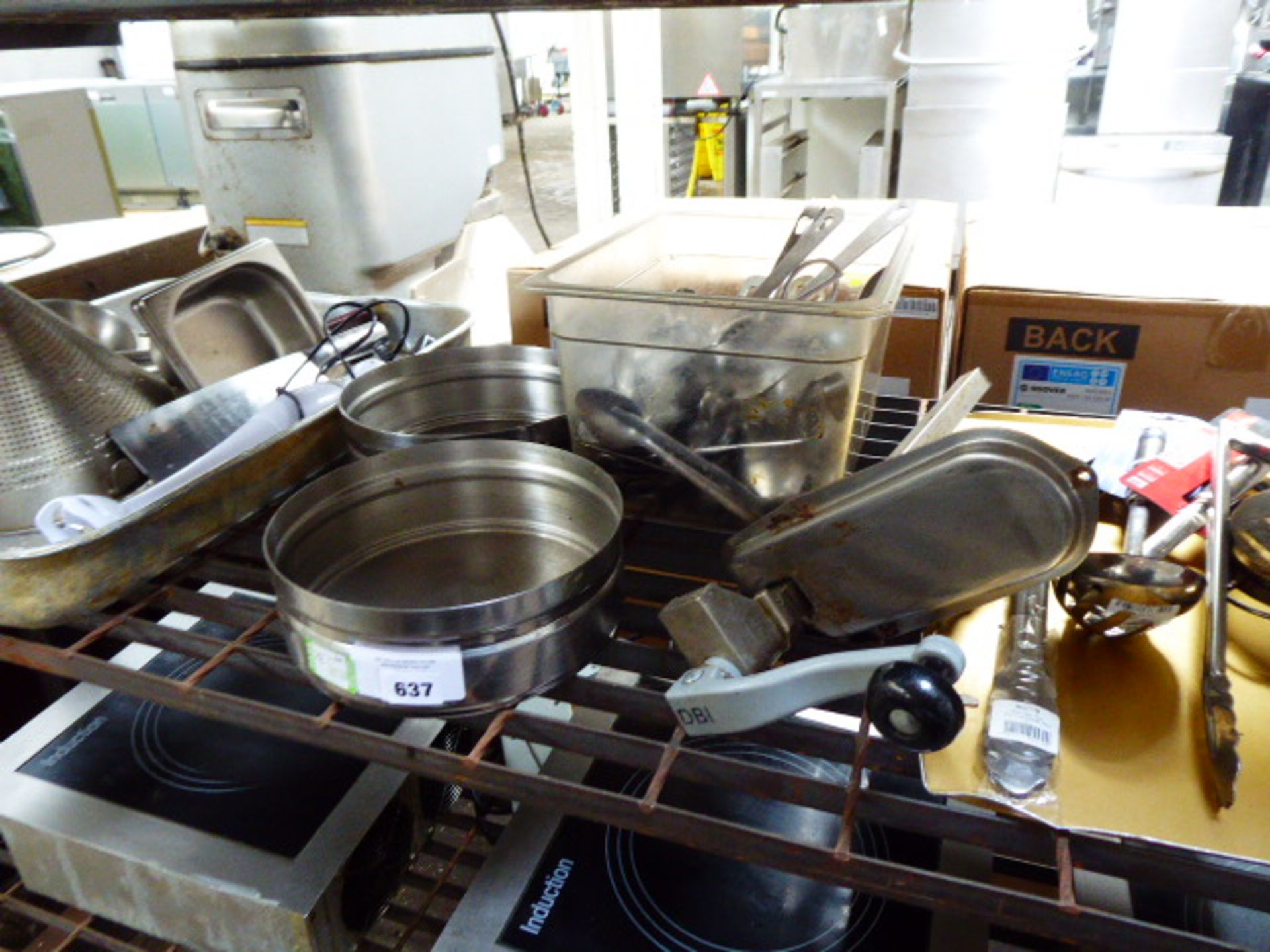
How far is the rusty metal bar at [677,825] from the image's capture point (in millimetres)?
379

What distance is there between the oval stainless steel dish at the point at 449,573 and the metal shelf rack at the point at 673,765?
3 centimetres

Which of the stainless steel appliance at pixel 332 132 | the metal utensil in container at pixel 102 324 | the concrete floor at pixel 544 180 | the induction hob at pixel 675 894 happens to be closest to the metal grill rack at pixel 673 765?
the induction hob at pixel 675 894

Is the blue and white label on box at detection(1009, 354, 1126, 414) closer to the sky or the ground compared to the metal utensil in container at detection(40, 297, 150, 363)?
closer to the ground

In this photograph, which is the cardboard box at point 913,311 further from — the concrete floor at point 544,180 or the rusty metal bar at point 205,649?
the concrete floor at point 544,180

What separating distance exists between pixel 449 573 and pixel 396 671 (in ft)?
0.48

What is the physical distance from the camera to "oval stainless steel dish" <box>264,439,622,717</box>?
0.45m

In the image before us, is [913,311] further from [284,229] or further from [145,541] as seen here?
[284,229]

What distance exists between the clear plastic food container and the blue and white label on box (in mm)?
333

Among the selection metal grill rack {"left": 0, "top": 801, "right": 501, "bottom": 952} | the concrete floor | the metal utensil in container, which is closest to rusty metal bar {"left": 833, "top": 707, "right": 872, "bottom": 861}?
metal grill rack {"left": 0, "top": 801, "right": 501, "bottom": 952}

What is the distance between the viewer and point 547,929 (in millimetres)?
604

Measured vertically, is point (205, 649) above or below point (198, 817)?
above

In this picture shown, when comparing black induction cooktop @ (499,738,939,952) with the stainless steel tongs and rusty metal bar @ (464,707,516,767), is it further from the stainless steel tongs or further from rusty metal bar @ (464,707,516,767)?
the stainless steel tongs

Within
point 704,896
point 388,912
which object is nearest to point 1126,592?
point 704,896

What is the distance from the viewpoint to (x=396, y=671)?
0.45 metres
